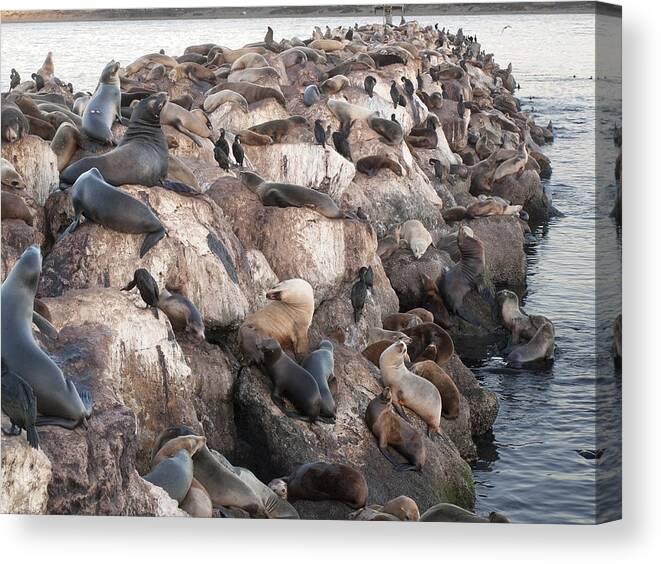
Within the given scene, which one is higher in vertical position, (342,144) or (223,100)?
(223,100)

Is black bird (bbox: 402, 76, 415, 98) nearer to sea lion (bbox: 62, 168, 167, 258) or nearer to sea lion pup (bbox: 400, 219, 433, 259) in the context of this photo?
sea lion pup (bbox: 400, 219, 433, 259)

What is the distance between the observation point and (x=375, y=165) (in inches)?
451

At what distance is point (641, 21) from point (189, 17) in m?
3.17

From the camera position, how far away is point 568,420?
8.07 m

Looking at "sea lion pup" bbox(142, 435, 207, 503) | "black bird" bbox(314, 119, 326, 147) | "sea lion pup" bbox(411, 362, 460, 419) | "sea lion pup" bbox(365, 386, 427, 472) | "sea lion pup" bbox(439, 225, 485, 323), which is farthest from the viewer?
"black bird" bbox(314, 119, 326, 147)

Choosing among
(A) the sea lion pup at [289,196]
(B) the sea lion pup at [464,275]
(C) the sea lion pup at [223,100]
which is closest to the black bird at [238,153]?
(A) the sea lion pup at [289,196]

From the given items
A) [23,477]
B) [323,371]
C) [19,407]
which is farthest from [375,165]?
[23,477]

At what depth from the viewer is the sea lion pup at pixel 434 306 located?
10.5 metres

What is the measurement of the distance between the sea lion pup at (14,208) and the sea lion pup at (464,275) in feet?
12.7

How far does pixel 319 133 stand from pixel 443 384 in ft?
9.17

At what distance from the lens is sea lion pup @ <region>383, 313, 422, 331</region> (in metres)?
10.6

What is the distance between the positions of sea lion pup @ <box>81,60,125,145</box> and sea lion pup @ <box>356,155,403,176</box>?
252 cm

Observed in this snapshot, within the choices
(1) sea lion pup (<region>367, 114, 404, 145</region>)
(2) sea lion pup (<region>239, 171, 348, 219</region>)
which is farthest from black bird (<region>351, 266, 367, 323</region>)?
(1) sea lion pup (<region>367, 114, 404, 145</region>)

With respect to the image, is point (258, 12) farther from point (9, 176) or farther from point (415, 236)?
point (415, 236)
